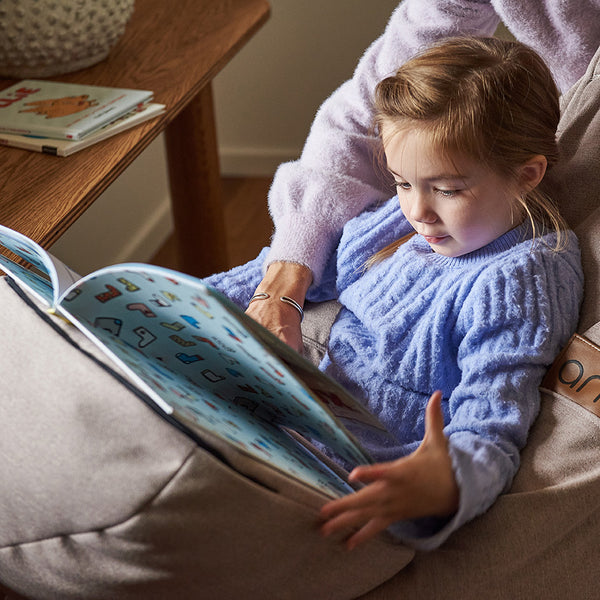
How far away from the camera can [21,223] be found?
1008mm

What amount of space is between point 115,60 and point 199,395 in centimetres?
104

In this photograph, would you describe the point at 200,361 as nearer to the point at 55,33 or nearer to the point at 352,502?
the point at 352,502

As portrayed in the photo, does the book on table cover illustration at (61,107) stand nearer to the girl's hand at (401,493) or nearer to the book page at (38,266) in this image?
the book page at (38,266)

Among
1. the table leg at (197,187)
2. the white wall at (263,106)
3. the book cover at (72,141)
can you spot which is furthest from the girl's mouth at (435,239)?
the white wall at (263,106)

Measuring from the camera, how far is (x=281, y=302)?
106 cm

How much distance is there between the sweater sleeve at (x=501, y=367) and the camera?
713 millimetres

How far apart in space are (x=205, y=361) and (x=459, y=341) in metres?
0.34

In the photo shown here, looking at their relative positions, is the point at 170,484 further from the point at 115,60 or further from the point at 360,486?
the point at 115,60

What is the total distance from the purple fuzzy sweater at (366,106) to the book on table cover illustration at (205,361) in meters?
0.41

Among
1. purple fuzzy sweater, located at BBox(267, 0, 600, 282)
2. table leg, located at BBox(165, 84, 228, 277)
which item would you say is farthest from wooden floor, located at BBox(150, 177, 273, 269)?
purple fuzzy sweater, located at BBox(267, 0, 600, 282)

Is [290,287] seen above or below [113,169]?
below

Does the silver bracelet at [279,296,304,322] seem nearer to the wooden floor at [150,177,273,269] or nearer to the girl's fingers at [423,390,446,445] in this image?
the girl's fingers at [423,390,446,445]

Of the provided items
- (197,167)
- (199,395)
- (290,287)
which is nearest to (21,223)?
(290,287)

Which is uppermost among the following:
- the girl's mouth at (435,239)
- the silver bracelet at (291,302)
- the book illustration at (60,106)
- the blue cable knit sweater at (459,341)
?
the book illustration at (60,106)
